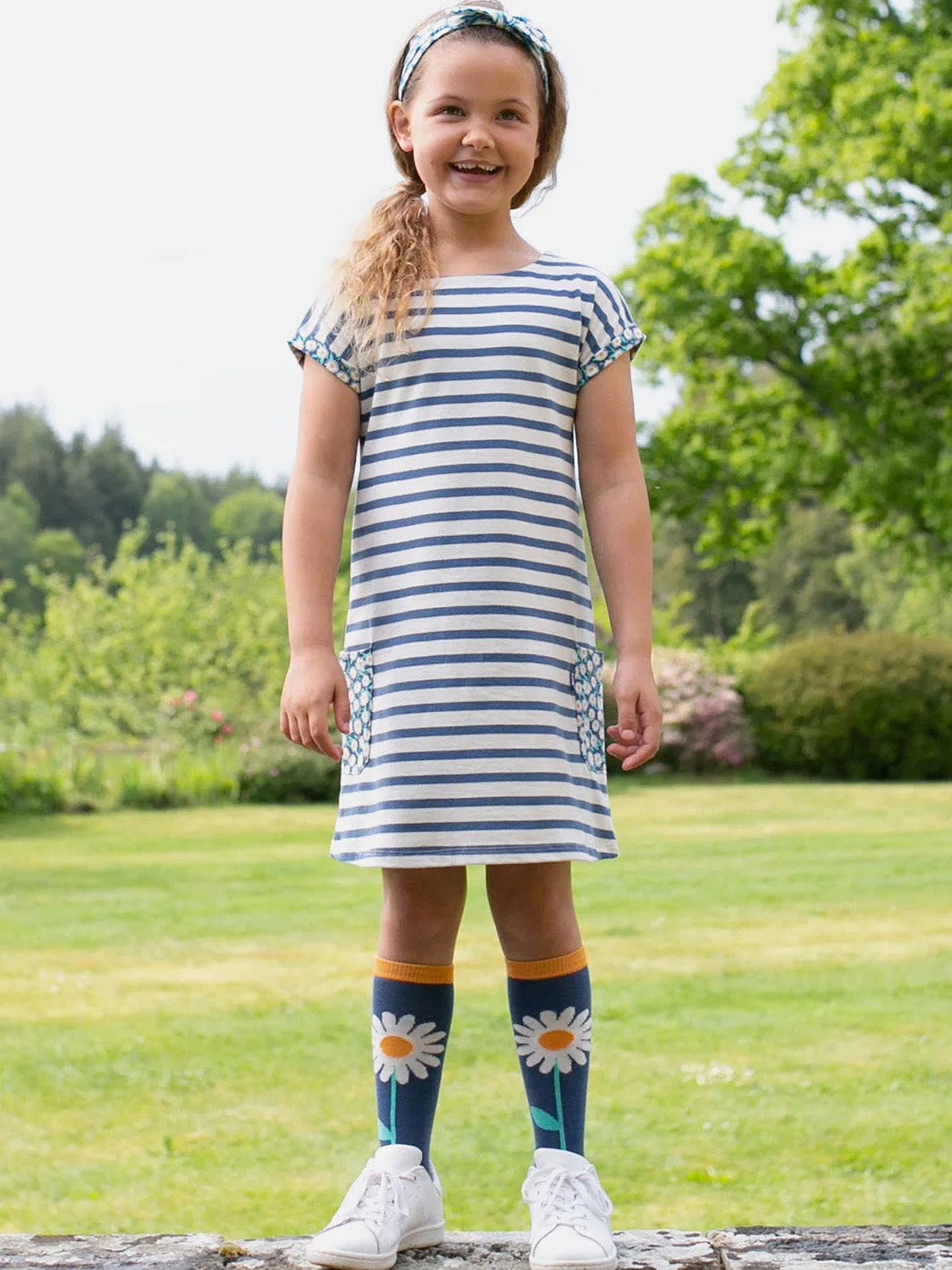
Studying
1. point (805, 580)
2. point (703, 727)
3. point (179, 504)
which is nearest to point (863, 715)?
point (703, 727)

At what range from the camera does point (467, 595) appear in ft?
6.58

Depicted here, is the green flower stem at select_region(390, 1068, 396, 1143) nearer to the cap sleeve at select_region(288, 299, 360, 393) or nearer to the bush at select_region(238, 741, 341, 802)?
the cap sleeve at select_region(288, 299, 360, 393)

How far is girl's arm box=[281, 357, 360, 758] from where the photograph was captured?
2.04 meters

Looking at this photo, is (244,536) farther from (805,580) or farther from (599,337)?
(599,337)

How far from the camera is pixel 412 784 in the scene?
6.50 feet

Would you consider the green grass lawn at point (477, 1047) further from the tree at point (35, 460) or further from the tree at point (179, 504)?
the tree at point (35, 460)

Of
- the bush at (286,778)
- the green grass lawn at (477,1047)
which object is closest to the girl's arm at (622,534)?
the green grass lawn at (477,1047)

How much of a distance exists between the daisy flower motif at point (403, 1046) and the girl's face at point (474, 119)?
3.74 ft

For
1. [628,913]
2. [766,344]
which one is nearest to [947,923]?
[628,913]

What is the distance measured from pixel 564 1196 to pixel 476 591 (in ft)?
2.69

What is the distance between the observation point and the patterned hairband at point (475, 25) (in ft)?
6.91

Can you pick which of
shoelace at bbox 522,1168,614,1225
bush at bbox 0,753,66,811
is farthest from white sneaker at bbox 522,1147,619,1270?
bush at bbox 0,753,66,811

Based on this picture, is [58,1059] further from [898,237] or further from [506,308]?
[898,237]

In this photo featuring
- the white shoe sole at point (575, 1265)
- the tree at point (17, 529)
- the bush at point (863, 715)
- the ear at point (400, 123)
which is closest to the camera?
the white shoe sole at point (575, 1265)
